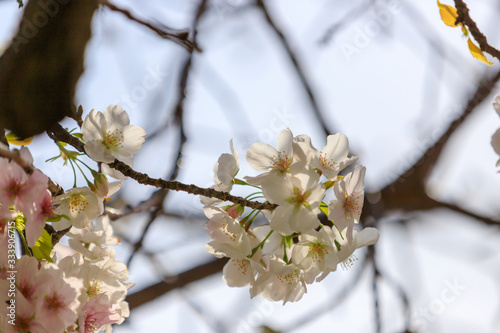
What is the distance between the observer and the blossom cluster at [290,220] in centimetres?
75

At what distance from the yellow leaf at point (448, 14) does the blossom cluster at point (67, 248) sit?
65cm

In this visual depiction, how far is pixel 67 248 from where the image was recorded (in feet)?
3.40

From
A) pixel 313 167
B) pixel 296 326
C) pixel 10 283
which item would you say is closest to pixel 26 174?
pixel 10 283

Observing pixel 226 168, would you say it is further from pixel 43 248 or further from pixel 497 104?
pixel 497 104

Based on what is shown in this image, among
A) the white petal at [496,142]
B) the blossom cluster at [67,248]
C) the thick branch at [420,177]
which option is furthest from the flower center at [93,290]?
the thick branch at [420,177]

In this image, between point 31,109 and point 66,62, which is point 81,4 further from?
point 31,109

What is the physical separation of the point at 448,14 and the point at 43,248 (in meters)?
0.88

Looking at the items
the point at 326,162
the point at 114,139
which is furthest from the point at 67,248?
the point at 326,162

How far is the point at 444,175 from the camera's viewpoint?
2070 mm

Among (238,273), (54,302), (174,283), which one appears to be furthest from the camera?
(174,283)

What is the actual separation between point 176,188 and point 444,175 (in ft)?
5.32

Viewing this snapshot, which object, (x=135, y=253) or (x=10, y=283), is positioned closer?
(x=10, y=283)

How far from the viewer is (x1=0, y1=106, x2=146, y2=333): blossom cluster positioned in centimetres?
67

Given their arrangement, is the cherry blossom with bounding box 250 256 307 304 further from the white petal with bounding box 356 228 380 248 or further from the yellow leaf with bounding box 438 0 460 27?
the yellow leaf with bounding box 438 0 460 27
